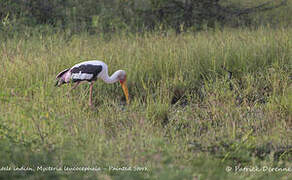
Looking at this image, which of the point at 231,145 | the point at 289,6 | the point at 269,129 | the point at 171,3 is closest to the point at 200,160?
the point at 231,145

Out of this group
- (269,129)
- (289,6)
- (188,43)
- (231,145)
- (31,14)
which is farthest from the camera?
(289,6)

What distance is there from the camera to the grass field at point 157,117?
130 inches

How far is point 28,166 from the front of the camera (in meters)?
3.27

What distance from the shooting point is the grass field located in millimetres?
3301

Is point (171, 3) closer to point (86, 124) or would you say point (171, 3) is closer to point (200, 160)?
point (86, 124)

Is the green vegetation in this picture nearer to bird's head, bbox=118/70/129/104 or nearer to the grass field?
the grass field

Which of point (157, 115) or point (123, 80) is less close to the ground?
point (123, 80)

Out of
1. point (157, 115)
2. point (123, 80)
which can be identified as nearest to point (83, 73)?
point (123, 80)

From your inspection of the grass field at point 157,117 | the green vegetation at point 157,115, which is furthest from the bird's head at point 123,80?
the grass field at point 157,117

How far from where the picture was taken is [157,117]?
5.15m

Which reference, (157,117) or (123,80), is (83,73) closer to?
(123,80)

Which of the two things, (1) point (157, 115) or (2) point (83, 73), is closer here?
(1) point (157, 115)

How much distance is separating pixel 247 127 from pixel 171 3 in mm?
7291

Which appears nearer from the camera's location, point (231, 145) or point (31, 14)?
point (231, 145)
